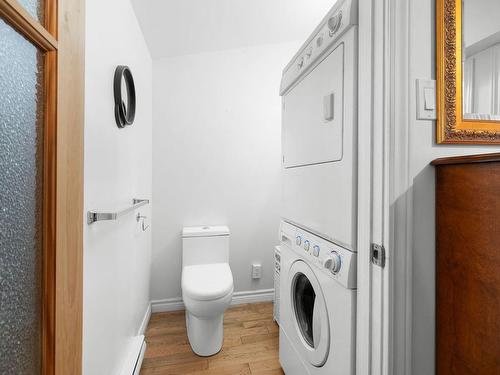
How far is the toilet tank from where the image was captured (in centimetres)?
196

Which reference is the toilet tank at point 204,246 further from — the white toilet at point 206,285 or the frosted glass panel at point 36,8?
the frosted glass panel at point 36,8

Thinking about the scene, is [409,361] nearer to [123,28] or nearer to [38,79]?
[38,79]

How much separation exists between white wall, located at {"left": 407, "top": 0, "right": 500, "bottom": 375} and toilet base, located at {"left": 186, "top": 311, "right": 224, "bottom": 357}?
118 cm

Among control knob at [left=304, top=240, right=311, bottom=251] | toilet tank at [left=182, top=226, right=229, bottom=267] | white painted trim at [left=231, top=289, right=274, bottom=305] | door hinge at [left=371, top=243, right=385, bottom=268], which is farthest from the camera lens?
white painted trim at [left=231, top=289, right=274, bottom=305]

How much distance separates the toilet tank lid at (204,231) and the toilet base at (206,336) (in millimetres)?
612

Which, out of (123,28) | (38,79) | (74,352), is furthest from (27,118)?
(123,28)

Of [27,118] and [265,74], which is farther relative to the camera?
[265,74]

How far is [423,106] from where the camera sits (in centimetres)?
72

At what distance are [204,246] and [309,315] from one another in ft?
3.32

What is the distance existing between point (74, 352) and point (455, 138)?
3.99ft

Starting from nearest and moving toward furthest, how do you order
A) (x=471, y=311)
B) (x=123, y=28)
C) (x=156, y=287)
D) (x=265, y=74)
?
1. (x=471, y=311)
2. (x=123, y=28)
3. (x=156, y=287)
4. (x=265, y=74)

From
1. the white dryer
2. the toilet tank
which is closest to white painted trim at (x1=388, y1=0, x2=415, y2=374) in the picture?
the white dryer

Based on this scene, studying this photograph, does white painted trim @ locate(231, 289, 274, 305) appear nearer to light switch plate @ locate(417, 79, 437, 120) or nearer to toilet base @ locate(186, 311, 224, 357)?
toilet base @ locate(186, 311, 224, 357)

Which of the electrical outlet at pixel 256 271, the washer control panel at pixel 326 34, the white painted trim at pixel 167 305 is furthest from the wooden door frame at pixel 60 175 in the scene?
the electrical outlet at pixel 256 271
